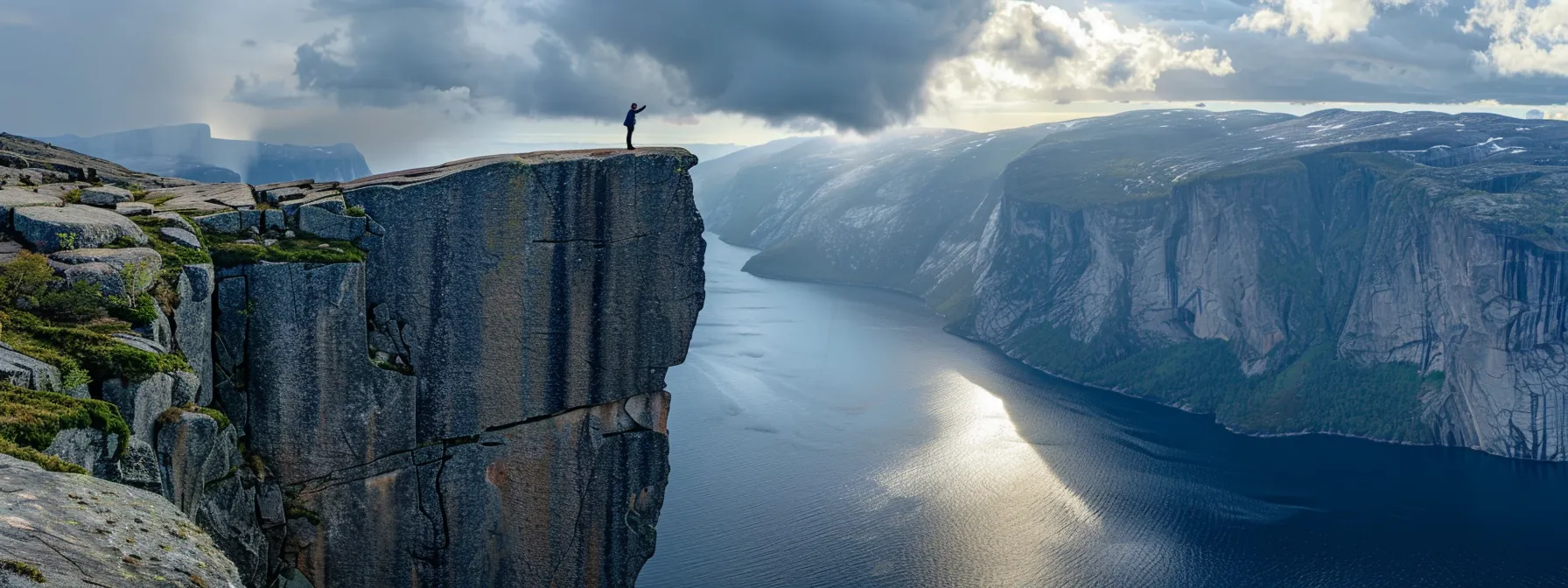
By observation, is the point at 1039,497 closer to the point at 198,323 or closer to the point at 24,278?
the point at 198,323

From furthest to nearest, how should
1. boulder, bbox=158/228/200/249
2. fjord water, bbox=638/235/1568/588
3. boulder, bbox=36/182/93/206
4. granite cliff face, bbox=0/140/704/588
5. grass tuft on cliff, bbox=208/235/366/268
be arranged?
fjord water, bbox=638/235/1568/588
boulder, bbox=36/182/93/206
grass tuft on cliff, bbox=208/235/366/268
boulder, bbox=158/228/200/249
granite cliff face, bbox=0/140/704/588

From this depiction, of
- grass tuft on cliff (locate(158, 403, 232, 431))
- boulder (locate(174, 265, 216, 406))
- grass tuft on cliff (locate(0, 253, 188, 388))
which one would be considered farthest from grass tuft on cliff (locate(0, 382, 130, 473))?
boulder (locate(174, 265, 216, 406))

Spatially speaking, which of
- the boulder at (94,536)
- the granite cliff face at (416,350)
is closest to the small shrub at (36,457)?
the boulder at (94,536)

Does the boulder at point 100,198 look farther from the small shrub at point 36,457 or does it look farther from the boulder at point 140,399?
the small shrub at point 36,457

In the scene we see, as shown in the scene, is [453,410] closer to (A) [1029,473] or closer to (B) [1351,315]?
(A) [1029,473]

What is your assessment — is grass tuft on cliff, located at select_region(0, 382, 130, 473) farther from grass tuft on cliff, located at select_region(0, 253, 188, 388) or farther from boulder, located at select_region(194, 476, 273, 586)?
boulder, located at select_region(194, 476, 273, 586)

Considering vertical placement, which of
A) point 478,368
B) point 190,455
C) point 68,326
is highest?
point 68,326

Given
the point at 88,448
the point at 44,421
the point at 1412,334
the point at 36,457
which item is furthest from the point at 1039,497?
the point at 1412,334

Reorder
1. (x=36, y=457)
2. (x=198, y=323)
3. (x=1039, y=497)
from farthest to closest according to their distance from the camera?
(x=1039, y=497), (x=198, y=323), (x=36, y=457)
